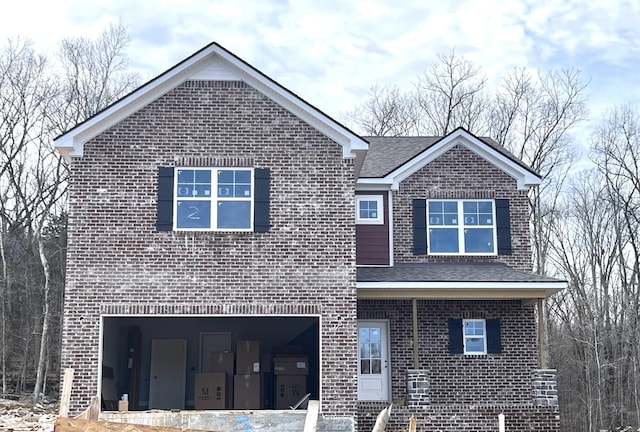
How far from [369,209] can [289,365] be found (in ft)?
13.9

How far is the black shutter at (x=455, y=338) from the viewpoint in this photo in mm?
20594

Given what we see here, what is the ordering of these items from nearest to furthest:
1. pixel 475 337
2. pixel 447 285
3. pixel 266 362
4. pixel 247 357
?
pixel 447 285 < pixel 475 337 < pixel 247 357 < pixel 266 362

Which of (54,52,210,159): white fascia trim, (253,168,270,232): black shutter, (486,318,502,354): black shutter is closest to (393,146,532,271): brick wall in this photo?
(486,318,502,354): black shutter

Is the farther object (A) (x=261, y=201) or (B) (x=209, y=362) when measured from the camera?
(B) (x=209, y=362)

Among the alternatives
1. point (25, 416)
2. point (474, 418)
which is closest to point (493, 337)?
point (474, 418)

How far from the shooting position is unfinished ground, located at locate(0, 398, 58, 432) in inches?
814

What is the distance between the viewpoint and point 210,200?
17.3 meters

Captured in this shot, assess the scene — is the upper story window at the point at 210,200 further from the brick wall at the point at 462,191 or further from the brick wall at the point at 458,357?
the brick wall at the point at 462,191

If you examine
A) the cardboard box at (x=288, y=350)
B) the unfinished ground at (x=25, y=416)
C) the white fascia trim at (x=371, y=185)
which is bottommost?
the unfinished ground at (x=25, y=416)

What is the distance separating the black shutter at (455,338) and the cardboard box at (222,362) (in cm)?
529

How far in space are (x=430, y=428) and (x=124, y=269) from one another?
712 centimetres

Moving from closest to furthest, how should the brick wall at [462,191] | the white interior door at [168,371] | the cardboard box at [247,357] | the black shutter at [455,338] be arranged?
1. the black shutter at [455,338]
2. the cardboard box at [247,357]
3. the brick wall at [462,191]
4. the white interior door at [168,371]

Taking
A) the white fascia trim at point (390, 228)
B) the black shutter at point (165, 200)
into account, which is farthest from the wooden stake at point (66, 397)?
the white fascia trim at point (390, 228)

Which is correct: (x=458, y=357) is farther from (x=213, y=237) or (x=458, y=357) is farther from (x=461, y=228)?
(x=213, y=237)
